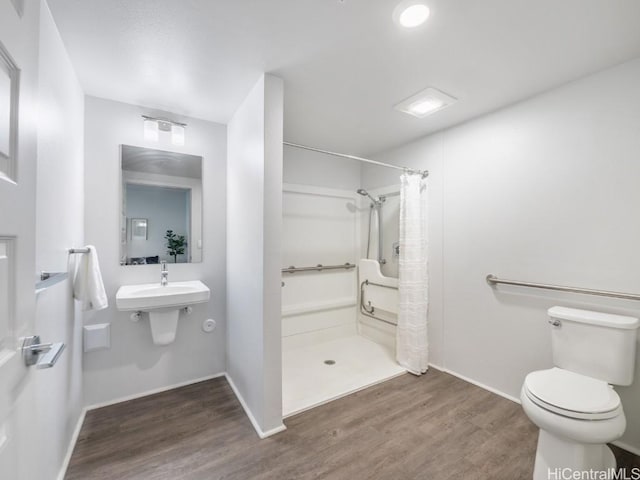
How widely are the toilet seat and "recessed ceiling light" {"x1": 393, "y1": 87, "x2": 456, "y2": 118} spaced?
1.88m

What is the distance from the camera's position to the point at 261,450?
1.67 meters

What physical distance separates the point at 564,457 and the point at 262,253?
1843 mm

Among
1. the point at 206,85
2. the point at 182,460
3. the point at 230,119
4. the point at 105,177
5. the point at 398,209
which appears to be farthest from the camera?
the point at 398,209

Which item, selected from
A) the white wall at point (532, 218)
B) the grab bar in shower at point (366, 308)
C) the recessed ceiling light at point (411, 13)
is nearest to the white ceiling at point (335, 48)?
the recessed ceiling light at point (411, 13)

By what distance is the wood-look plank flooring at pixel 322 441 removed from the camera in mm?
1521

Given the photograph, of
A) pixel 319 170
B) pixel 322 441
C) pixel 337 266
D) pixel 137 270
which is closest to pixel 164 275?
pixel 137 270

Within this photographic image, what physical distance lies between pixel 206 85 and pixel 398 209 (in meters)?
2.17

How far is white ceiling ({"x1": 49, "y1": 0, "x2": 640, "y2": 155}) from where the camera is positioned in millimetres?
1339

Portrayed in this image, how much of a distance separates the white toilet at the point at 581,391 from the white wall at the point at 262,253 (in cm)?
143

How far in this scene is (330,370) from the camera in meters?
2.64

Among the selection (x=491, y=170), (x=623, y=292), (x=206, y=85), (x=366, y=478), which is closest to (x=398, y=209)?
(x=491, y=170)

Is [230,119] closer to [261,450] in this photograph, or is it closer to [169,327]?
[169,327]

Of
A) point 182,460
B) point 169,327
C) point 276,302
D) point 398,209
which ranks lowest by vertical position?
point 182,460

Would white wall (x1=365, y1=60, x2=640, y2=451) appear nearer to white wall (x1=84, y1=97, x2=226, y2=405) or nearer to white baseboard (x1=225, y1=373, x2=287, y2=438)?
white baseboard (x1=225, y1=373, x2=287, y2=438)
